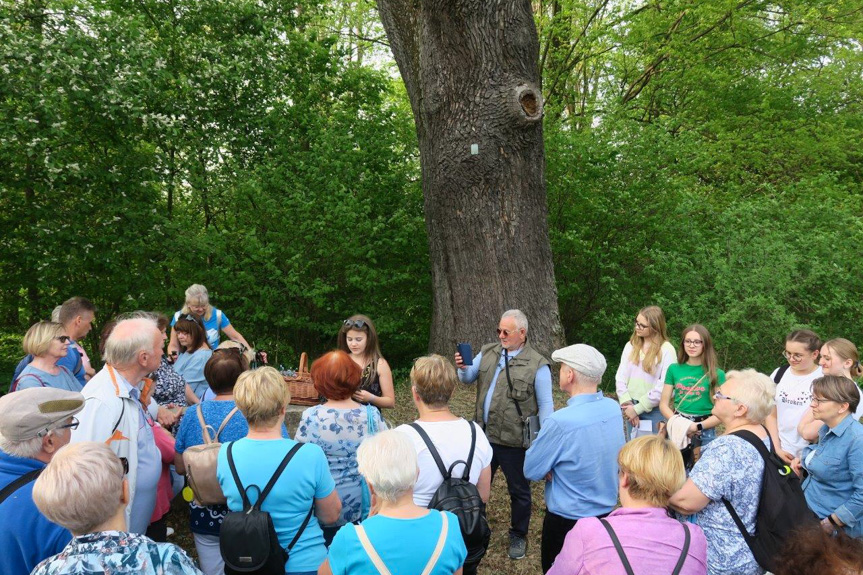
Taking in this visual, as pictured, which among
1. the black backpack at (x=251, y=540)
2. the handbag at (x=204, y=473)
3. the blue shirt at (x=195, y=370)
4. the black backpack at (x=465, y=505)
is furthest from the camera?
the blue shirt at (x=195, y=370)

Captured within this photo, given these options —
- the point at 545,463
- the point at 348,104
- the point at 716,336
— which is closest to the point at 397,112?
the point at 348,104

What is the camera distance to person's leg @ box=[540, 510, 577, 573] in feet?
11.1

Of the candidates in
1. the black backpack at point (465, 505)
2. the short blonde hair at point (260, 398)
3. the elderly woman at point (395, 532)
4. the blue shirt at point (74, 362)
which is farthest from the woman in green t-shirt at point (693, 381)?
the blue shirt at point (74, 362)

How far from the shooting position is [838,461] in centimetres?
343

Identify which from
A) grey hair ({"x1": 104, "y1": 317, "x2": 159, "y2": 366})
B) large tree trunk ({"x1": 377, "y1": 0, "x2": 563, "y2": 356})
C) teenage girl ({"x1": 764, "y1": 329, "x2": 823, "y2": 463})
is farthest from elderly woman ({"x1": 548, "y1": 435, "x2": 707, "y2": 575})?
large tree trunk ({"x1": 377, "y1": 0, "x2": 563, "y2": 356})

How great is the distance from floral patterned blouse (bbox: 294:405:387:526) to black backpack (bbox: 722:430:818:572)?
178cm

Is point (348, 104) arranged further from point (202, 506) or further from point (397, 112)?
point (202, 506)

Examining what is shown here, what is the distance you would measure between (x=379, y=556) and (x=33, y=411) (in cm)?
141

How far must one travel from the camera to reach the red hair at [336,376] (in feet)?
10.9

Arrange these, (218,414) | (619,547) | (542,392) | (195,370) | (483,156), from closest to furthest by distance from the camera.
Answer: (619,547) < (218,414) < (542,392) < (195,370) < (483,156)

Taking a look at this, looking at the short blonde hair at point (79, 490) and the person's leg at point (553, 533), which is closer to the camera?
the short blonde hair at point (79, 490)

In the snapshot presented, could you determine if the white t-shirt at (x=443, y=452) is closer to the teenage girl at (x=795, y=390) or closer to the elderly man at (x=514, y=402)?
the elderly man at (x=514, y=402)

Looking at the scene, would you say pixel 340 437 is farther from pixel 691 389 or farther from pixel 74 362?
pixel 691 389

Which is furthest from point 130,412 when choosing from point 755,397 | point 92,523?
point 755,397
